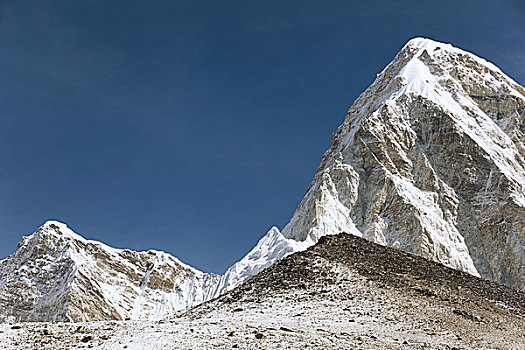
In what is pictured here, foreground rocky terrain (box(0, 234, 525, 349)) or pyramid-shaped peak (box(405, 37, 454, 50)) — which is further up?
pyramid-shaped peak (box(405, 37, 454, 50))

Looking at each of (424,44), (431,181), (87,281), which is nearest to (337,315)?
(431,181)

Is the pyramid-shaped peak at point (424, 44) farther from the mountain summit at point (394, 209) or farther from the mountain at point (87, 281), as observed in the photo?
the mountain at point (87, 281)

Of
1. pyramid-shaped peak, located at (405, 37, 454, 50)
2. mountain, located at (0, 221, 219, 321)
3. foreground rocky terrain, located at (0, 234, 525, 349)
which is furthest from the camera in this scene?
pyramid-shaped peak, located at (405, 37, 454, 50)

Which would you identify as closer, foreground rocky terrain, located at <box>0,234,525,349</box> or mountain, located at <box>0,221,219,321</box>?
foreground rocky terrain, located at <box>0,234,525,349</box>

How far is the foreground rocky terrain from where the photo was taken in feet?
66.2

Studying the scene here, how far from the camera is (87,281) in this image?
88938 mm

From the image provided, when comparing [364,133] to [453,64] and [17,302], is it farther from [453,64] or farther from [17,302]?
[17,302]

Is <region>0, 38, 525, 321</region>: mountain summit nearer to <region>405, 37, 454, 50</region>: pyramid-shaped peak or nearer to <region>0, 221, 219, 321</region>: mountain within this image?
<region>0, 221, 219, 321</region>: mountain

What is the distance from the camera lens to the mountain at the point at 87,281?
86.7 m

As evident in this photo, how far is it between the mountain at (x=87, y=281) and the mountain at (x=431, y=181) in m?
19.6

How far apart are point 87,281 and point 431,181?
5533 centimetres

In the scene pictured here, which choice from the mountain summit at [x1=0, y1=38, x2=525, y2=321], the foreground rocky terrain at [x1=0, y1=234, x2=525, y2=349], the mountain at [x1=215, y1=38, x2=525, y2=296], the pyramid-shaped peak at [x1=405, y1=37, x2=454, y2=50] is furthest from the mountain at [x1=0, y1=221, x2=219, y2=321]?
the pyramid-shaped peak at [x1=405, y1=37, x2=454, y2=50]

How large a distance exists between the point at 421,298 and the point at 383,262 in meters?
5.13

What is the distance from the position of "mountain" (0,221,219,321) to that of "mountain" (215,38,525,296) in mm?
19643
